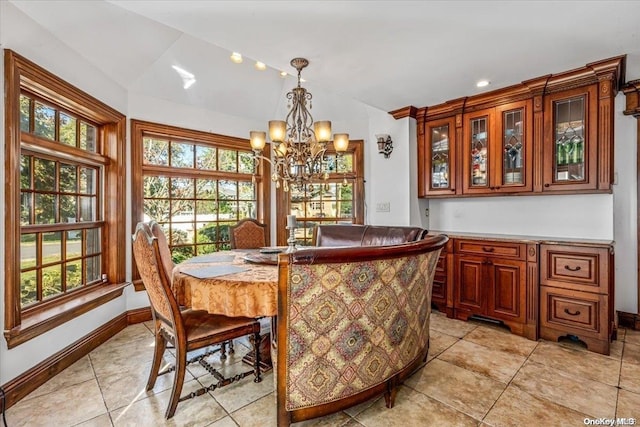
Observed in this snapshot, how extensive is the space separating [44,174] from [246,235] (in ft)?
5.71

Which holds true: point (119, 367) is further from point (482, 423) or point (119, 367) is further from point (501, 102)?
point (501, 102)

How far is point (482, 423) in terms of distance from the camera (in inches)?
66.7

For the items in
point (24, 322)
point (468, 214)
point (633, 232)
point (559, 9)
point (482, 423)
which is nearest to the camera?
point (482, 423)

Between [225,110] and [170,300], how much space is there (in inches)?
109

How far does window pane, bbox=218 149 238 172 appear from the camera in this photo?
3.95 metres

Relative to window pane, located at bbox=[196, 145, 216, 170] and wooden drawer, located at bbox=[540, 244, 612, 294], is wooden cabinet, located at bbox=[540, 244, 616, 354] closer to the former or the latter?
wooden drawer, located at bbox=[540, 244, 612, 294]

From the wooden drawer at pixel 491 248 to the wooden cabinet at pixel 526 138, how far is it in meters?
0.56

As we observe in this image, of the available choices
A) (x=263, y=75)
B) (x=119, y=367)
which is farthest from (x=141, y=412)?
(x=263, y=75)

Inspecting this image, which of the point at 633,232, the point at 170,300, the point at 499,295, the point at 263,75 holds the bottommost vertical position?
the point at 499,295

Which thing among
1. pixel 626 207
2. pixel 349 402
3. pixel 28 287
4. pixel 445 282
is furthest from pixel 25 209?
pixel 626 207

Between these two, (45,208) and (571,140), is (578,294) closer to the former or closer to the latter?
(571,140)

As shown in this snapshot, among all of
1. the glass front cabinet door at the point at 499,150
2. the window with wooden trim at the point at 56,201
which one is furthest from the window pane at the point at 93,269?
the glass front cabinet door at the point at 499,150

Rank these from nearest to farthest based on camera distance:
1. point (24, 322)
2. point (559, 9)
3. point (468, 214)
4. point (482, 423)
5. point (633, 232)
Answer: point (482, 423)
point (559, 9)
point (24, 322)
point (633, 232)
point (468, 214)

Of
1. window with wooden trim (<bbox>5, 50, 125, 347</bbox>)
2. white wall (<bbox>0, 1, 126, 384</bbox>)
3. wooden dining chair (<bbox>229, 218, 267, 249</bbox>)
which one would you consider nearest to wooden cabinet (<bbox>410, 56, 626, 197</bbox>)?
wooden dining chair (<bbox>229, 218, 267, 249</bbox>)
